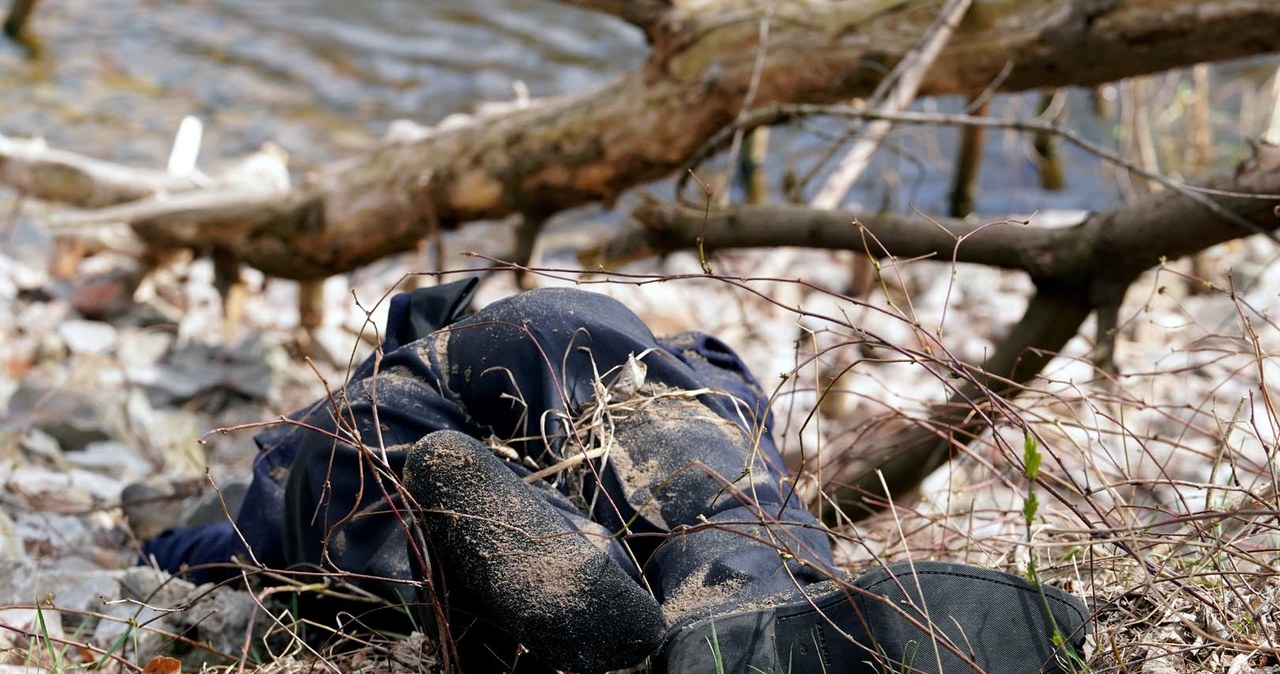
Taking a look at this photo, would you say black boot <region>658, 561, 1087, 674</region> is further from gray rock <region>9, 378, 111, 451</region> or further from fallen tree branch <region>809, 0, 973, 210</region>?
gray rock <region>9, 378, 111, 451</region>

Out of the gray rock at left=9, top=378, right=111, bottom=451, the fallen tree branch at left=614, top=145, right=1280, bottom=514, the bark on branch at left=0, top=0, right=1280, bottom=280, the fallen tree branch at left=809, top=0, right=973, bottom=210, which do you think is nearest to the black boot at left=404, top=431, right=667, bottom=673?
the fallen tree branch at left=614, top=145, right=1280, bottom=514

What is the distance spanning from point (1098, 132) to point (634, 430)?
321 inches

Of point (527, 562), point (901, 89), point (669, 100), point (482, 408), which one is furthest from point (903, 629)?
point (669, 100)

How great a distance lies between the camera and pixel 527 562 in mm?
1590

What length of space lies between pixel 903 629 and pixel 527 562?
50 centimetres

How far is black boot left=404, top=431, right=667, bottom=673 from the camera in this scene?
158 centimetres

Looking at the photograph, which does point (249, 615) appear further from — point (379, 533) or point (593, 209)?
point (593, 209)

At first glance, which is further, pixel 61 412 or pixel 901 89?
pixel 61 412

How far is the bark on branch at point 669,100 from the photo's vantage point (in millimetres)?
3400

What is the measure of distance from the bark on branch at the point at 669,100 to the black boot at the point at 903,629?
7.51 ft

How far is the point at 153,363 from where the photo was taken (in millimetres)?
5508

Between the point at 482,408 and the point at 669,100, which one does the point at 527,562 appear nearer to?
the point at 482,408

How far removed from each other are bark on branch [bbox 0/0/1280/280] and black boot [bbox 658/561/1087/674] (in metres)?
2.29

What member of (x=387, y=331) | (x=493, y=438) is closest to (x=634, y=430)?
(x=493, y=438)
